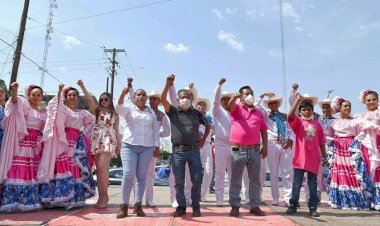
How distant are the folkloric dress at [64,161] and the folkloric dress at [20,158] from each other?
18 cm

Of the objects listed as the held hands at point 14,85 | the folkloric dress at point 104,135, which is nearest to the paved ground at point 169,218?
the folkloric dress at point 104,135

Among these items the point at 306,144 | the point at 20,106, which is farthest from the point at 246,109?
the point at 20,106

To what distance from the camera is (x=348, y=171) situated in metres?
6.71

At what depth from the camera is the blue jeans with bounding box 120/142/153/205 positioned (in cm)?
530

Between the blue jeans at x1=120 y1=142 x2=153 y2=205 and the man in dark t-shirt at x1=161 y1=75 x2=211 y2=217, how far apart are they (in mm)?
486

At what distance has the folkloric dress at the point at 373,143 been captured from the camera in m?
6.46

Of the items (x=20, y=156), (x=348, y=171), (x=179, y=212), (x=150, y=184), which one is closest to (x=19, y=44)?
(x=20, y=156)

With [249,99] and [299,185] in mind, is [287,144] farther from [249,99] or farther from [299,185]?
[249,99]

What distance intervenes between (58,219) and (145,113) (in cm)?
204

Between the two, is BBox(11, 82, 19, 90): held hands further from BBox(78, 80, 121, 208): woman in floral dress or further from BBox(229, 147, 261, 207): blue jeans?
BBox(229, 147, 261, 207): blue jeans

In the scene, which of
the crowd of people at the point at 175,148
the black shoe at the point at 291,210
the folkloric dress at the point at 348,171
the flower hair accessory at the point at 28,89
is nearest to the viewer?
the crowd of people at the point at 175,148

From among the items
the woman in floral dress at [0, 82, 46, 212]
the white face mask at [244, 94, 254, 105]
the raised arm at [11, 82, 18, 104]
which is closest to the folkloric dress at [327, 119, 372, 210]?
the white face mask at [244, 94, 254, 105]

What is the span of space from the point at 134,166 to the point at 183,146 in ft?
2.75

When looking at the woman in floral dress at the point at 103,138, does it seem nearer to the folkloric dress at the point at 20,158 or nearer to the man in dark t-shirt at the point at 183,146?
the folkloric dress at the point at 20,158
